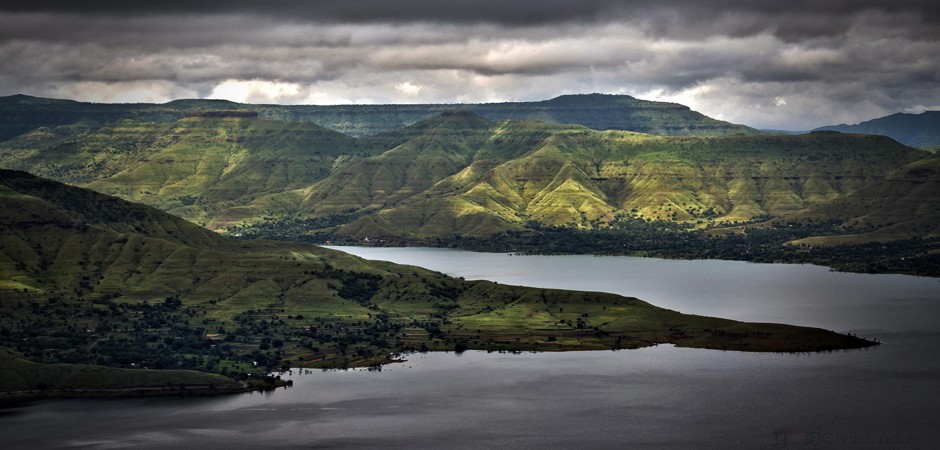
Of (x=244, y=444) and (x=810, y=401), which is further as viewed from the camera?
(x=810, y=401)

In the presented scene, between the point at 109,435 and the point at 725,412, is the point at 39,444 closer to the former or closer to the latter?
the point at 109,435

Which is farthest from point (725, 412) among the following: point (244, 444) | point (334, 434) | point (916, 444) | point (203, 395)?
point (203, 395)

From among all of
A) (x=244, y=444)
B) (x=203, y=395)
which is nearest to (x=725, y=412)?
(x=244, y=444)

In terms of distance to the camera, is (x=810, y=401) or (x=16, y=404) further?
(x=16, y=404)

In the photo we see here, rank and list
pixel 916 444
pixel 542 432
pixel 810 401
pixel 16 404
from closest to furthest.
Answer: pixel 916 444, pixel 542 432, pixel 810 401, pixel 16 404

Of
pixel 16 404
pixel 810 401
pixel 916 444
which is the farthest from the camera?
pixel 16 404

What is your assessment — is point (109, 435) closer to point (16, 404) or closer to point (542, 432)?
point (16, 404)

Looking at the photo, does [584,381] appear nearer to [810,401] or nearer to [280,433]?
[810,401]

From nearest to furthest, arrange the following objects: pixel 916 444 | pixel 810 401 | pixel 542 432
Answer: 1. pixel 916 444
2. pixel 542 432
3. pixel 810 401

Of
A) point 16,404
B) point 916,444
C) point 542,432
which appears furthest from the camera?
point 16,404
